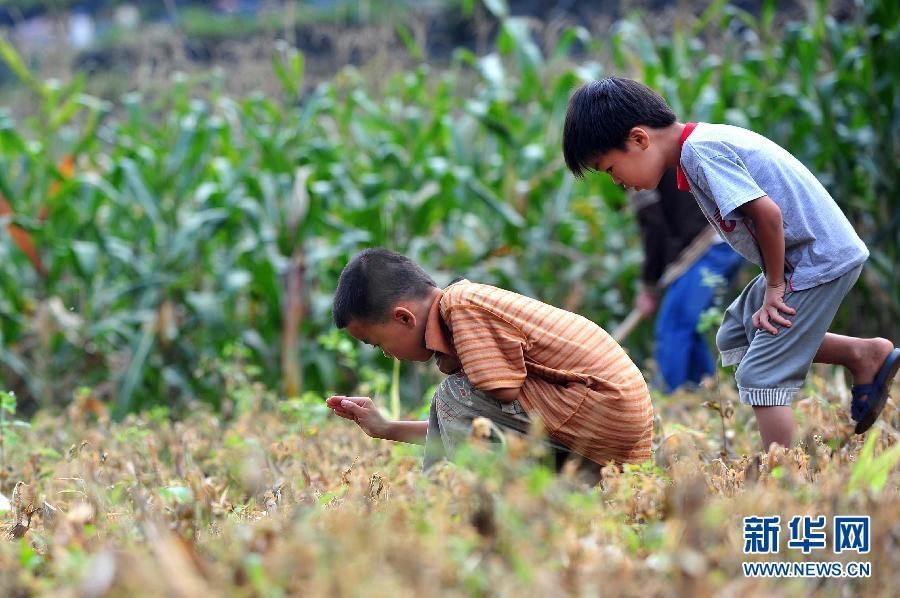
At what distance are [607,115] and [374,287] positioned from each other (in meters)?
0.69

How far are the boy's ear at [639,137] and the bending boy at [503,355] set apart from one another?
0.45m

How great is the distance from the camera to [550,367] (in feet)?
8.27

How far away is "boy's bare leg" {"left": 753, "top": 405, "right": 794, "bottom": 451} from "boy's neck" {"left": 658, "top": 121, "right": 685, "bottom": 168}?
0.64m

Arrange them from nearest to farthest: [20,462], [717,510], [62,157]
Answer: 1. [717,510]
2. [20,462]
3. [62,157]

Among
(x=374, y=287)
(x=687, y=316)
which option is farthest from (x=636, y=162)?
(x=687, y=316)

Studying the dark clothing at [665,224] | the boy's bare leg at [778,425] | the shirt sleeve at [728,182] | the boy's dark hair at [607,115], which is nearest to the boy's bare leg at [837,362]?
the boy's bare leg at [778,425]

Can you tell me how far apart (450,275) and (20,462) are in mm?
2711

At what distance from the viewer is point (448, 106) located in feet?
21.7

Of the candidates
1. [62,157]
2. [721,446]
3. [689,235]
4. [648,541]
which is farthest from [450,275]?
[648,541]

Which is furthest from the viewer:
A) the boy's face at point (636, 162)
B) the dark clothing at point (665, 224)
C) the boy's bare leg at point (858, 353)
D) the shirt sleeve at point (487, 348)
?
the dark clothing at point (665, 224)

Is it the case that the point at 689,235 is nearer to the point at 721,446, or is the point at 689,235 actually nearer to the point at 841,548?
the point at 721,446

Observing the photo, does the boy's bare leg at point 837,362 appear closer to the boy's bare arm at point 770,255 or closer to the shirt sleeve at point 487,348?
the boy's bare arm at point 770,255

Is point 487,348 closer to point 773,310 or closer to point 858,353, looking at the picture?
point 773,310

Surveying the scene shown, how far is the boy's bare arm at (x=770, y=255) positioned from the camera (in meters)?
2.53
